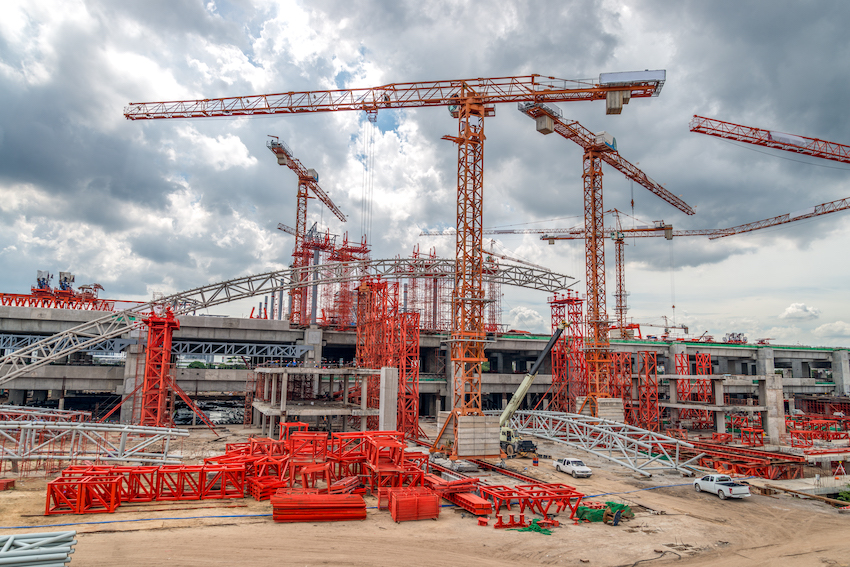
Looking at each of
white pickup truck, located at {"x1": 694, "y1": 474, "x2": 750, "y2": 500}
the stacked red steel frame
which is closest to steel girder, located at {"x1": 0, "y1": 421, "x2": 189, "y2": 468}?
the stacked red steel frame

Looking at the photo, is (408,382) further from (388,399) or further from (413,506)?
(413,506)

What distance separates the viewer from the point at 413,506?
71.9 feet

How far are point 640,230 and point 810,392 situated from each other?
133 ft

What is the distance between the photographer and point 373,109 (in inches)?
1853

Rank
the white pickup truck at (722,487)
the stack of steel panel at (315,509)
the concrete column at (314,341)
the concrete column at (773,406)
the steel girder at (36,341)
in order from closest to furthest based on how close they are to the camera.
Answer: the stack of steel panel at (315,509), the white pickup truck at (722,487), the concrete column at (773,406), the steel girder at (36,341), the concrete column at (314,341)

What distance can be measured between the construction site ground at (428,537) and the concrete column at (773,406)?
2411 centimetres

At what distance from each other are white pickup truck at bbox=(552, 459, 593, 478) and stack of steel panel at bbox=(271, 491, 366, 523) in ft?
51.4

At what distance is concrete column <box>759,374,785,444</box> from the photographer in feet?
153

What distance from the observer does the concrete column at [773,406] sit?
46500mm

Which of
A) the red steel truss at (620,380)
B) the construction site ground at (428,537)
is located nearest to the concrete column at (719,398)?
the red steel truss at (620,380)

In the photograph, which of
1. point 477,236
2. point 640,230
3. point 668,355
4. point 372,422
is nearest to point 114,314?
point 372,422

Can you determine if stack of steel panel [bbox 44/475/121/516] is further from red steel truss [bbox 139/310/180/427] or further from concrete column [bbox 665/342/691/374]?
concrete column [bbox 665/342/691/374]

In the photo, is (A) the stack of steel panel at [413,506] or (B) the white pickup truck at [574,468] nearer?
(A) the stack of steel panel at [413,506]

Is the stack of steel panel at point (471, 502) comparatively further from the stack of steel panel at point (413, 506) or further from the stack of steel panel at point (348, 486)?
the stack of steel panel at point (348, 486)
